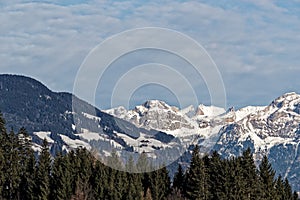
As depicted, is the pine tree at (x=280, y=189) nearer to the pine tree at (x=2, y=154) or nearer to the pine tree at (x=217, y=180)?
the pine tree at (x=217, y=180)

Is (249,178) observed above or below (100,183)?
above

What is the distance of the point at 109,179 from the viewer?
13962 cm

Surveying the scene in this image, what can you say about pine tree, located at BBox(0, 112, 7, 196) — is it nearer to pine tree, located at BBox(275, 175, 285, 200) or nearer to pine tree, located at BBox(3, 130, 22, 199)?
pine tree, located at BBox(3, 130, 22, 199)

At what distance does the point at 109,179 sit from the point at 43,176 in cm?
1220

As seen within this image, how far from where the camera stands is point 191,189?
14012 centimetres

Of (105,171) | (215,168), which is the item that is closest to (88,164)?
(105,171)

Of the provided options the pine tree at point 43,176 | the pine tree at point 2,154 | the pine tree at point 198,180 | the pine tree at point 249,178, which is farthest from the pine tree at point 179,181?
the pine tree at point 2,154

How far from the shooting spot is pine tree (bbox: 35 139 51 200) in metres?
133

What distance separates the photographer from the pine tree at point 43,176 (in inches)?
5251

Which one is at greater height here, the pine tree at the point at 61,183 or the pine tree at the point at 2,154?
the pine tree at the point at 2,154

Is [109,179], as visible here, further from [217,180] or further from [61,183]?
[217,180]

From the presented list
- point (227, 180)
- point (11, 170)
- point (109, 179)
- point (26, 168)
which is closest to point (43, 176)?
point (26, 168)

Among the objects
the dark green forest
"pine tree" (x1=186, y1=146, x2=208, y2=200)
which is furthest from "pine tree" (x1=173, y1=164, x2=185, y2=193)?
"pine tree" (x1=186, y1=146, x2=208, y2=200)

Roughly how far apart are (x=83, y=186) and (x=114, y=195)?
6.02 m
